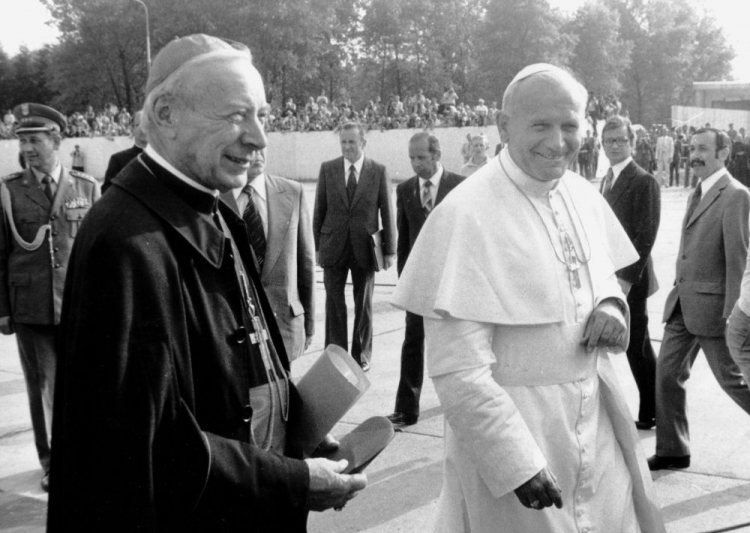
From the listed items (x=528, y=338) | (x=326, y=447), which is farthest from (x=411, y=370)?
(x=326, y=447)

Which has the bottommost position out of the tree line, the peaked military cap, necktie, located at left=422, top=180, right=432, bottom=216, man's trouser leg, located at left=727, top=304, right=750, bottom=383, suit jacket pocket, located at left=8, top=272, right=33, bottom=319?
man's trouser leg, located at left=727, top=304, right=750, bottom=383

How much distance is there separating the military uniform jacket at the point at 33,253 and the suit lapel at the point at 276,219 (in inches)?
49.5

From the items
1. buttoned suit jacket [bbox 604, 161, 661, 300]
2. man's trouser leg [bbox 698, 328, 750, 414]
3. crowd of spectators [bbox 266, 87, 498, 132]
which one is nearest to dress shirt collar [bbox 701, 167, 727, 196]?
buttoned suit jacket [bbox 604, 161, 661, 300]

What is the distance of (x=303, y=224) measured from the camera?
Answer: 192 inches

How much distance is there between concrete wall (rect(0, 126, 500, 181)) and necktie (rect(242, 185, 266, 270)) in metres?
29.5

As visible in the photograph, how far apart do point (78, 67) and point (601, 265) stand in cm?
6818

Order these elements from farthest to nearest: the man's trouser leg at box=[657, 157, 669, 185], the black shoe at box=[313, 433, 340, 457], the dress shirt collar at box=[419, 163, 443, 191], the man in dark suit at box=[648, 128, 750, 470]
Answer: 1. the man's trouser leg at box=[657, 157, 669, 185]
2. the dress shirt collar at box=[419, 163, 443, 191]
3. the man in dark suit at box=[648, 128, 750, 470]
4. the black shoe at box=[313, 433, 340, 457]

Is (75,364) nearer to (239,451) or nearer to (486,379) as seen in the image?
(239,451)

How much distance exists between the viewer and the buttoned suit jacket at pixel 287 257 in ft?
15.0

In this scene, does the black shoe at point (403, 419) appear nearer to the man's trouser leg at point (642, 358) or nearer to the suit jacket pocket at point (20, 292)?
the man's trouser leg at point (642, 358)

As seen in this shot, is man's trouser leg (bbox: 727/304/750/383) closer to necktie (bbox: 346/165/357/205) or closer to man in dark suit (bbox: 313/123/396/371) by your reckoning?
man in dark suit (bbox: 313/123/396/371)

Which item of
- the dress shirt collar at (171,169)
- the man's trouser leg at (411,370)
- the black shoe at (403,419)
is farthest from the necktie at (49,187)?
the dress shirt collar at (171,169)

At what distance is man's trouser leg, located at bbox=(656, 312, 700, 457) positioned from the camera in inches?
183

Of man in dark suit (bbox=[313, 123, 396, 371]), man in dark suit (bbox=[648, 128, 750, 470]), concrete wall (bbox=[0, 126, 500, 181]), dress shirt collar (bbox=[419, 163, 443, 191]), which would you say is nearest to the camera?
man in dark suit (bbox=[648, 128, 750, 470])
